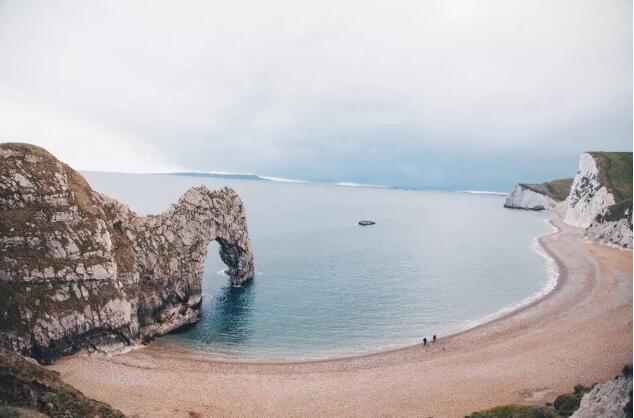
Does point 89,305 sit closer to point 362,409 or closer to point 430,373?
point 362,409

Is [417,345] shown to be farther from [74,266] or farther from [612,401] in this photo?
[74,266]

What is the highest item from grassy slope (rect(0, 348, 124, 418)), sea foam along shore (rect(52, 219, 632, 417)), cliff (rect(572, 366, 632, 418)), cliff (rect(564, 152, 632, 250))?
cliff (rect(564, 152, 632, 250))

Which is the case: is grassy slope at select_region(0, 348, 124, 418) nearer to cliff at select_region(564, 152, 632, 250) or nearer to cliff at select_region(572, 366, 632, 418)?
cliff at select_region(572, 366, 632, 418)

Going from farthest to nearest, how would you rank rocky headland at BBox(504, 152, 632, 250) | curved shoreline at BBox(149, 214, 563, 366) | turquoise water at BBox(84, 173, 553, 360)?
rocky headland at BBox(504, 152, 632, 250), turquoise water at BBox(84, 173, 553, 360), curved shoreline at BBox(149, 214, 563, 366)

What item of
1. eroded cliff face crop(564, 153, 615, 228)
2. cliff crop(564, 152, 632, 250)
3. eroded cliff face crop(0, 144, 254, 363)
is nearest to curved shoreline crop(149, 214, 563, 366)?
eroded cliff face crop(0, 144, 254, 363)

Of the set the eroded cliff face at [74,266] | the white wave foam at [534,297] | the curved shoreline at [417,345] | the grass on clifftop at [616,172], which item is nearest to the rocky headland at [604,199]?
the grass on clifftop at [616,172]

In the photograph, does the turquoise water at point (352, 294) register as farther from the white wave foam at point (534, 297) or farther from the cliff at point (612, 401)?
the cliff at point (612, 401)

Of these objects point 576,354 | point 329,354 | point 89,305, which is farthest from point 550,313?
point 89,305

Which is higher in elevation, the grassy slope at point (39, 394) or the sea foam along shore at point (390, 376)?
the grassy slope at point (39, 394)
